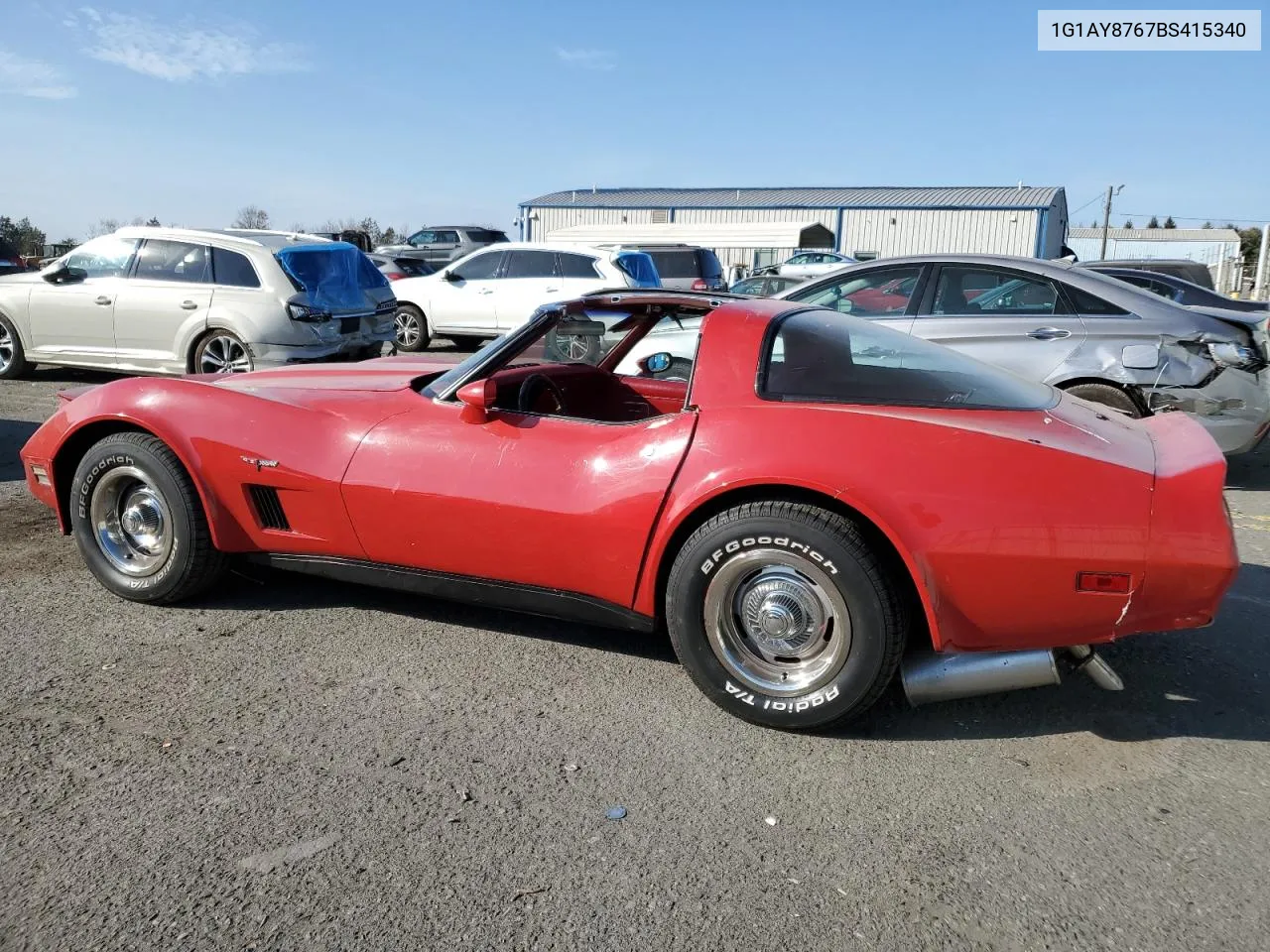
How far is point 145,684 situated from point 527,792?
1.46 m

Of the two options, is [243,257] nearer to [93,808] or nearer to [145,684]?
[145,684]

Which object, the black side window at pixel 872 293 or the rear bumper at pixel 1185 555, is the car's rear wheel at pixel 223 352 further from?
the rear bumper at pixel 1185 555

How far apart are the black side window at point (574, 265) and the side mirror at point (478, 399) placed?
10.0m

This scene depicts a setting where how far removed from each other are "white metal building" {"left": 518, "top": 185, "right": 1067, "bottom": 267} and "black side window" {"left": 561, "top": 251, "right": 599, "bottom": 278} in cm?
2432

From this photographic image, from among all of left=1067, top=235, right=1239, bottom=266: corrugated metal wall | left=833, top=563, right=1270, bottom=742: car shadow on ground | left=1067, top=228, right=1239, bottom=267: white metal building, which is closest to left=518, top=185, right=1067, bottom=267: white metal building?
left=1067, top=228, right=1239, bottom=267: white metal building

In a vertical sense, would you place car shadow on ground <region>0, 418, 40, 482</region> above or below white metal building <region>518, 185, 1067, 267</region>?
below

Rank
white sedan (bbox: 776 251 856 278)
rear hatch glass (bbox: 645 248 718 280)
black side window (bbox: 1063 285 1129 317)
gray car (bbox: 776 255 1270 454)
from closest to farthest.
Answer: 1. gray car (bbox: 776 255 1270 454)
2. black side window (bbox: 1063 285 1129 317)
3. rear hatch glass (bbox: 645 248 718 280)
4. white sedan (bbox: 776 251 856 278)

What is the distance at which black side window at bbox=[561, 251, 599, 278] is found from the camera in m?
13.1

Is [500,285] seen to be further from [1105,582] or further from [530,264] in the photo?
[1105,582]

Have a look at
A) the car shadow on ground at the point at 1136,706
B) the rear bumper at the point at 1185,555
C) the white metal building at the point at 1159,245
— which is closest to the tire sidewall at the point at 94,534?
the car shadow on ground at the point at 1136,706

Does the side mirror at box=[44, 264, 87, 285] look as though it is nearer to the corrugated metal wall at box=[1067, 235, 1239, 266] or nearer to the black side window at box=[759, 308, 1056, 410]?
the black side window at box=[759, 308, 1056, 410]

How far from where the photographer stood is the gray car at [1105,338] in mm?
5922

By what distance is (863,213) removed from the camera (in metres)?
45.3

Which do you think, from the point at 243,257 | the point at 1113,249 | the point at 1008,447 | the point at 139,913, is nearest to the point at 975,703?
the point at 1008,447
